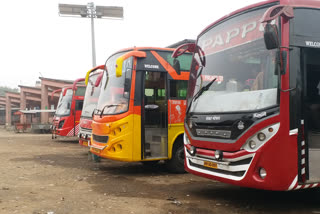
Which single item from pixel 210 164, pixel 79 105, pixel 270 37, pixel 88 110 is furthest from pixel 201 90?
pixel 79 105

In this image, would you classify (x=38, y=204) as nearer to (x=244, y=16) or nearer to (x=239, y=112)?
(x=239, y=112)

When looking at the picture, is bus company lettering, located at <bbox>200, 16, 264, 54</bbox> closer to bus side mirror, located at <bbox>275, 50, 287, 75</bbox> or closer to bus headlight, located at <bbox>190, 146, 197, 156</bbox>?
bus side mirror, located at <bbox>275, 50, 287, 75</bbox>

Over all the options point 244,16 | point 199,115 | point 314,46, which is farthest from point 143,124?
point 314,46

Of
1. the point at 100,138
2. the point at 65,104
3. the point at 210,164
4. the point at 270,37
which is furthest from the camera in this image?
the point at 65,104

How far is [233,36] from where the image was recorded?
5.83 metres

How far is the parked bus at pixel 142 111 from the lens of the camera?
27.3 ft

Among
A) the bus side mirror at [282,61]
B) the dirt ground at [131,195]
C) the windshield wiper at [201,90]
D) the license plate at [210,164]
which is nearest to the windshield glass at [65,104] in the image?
the dirt ground at [131,195]

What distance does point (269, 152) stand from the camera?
484 cm

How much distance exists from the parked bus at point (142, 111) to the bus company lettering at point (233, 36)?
2.39 m

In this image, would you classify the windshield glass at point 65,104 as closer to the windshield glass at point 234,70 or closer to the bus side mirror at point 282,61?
the windshield glass at point 234,70

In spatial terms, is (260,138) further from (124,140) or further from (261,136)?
(124,140)

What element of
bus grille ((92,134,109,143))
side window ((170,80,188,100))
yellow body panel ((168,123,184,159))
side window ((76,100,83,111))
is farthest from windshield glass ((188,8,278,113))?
side window ((76,100,83,111))

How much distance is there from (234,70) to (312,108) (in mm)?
1320

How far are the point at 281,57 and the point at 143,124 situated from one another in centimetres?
434
